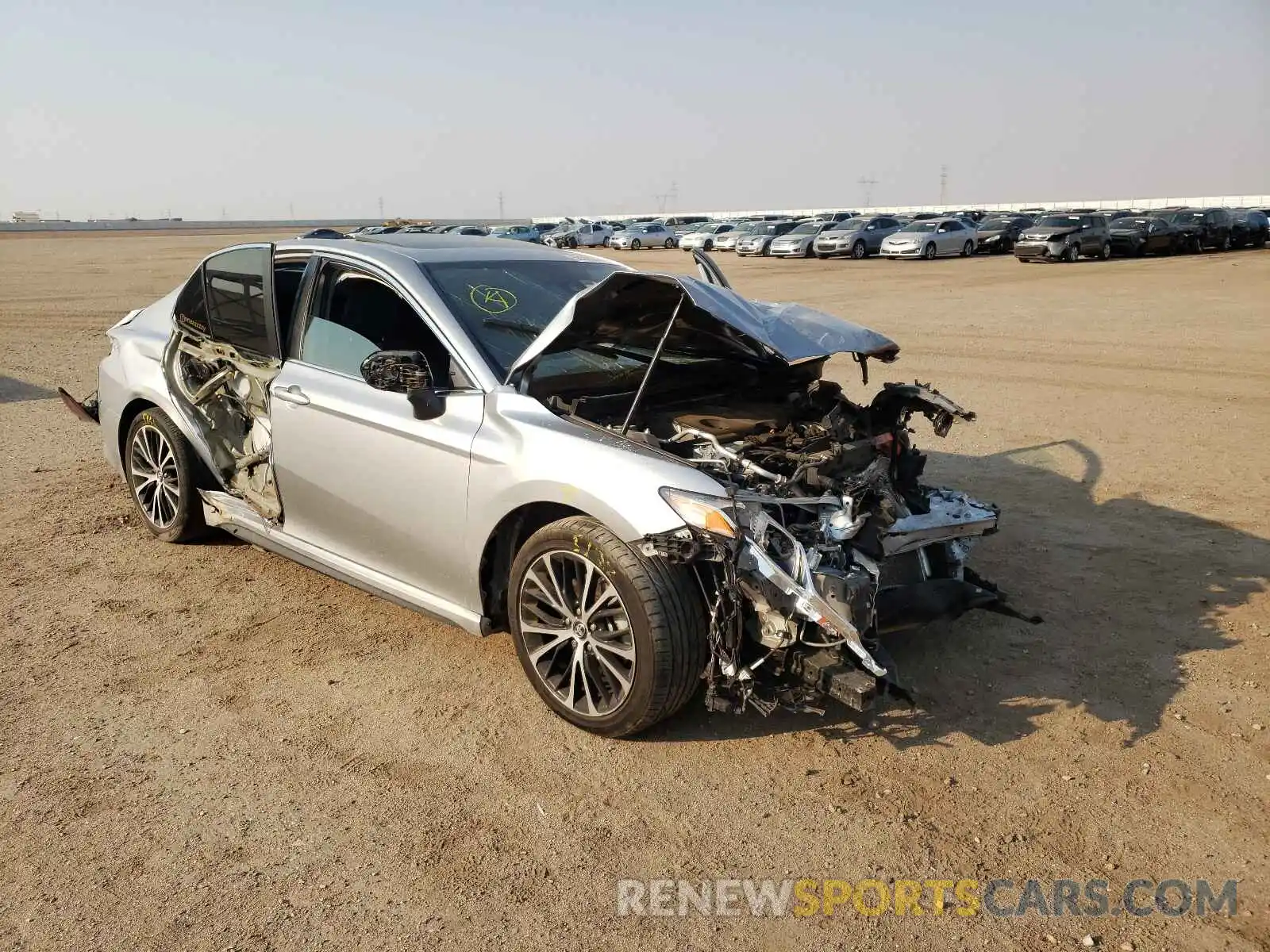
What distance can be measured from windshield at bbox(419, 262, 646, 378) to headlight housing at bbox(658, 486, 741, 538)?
1.10 m

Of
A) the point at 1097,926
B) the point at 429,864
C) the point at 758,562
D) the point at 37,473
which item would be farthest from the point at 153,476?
the point at 1097,926

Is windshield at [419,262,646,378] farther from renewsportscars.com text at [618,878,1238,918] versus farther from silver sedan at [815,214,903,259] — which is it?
silver sedan at [815,214,903,259]

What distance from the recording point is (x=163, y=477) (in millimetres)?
5852

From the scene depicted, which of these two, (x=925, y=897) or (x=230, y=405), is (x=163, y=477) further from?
(x=925, y=897)

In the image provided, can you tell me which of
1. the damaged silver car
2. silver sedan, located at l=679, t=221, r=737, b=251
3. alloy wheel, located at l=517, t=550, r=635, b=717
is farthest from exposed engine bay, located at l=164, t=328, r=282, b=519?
silver sedan, located at l=679, t=221, r=737, b=251

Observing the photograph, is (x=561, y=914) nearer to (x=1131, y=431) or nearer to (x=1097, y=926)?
(x=1097, y=926)

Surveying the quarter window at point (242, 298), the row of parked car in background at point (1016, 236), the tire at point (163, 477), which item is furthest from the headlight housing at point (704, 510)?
the row of parked car in background at point (1016, 236)

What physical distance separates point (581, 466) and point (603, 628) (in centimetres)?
63

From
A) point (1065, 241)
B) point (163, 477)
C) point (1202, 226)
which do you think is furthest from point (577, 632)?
point (1202, 226)

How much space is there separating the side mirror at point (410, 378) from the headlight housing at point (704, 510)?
115 cm

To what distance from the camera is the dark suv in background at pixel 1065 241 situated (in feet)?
102

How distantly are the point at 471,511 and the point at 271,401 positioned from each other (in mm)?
1504

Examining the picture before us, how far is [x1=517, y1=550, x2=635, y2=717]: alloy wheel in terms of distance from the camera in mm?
3684

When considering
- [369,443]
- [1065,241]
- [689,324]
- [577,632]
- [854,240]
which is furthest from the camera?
[854,240]
